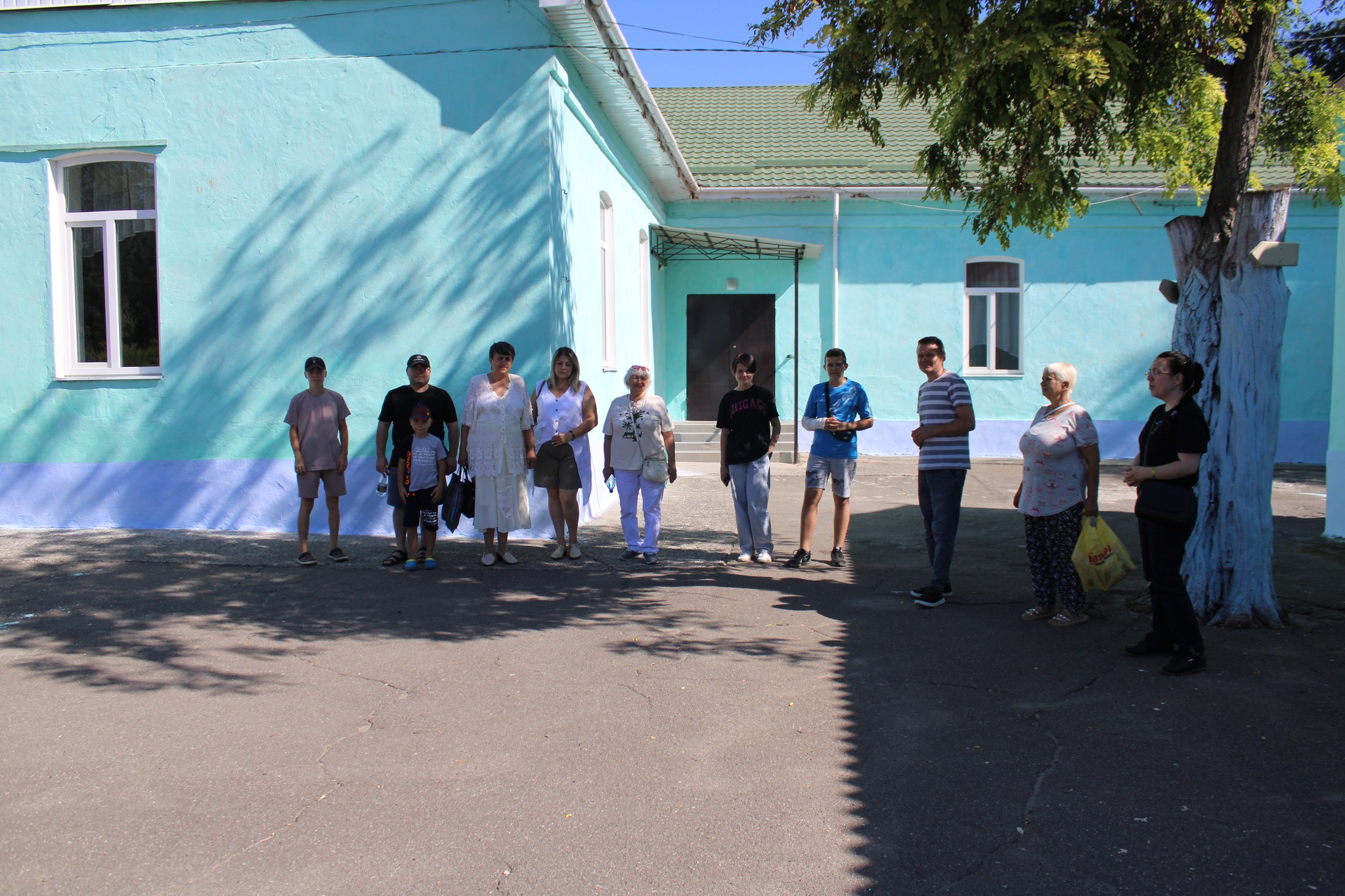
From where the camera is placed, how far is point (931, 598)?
6.58m

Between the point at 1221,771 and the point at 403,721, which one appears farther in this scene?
the point at 403,721

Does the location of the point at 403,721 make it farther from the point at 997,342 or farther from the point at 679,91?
the point at 679,91

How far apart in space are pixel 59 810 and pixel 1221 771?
4.40m

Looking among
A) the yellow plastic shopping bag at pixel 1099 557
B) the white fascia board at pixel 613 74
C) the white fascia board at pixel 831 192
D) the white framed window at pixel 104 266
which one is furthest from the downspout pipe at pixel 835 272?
the yellow plastic shopping bag at pixel 1099 557

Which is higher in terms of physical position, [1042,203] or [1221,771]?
[1042,203]

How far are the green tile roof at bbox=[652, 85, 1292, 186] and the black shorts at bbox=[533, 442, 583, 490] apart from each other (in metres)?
9.03

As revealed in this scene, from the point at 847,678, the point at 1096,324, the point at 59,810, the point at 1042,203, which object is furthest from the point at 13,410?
the point at 1096,324

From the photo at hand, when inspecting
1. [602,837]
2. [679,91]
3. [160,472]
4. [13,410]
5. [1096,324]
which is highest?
[679,91]

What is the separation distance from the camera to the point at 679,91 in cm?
2208

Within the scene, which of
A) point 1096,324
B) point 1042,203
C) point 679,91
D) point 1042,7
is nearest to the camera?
point 1042,7

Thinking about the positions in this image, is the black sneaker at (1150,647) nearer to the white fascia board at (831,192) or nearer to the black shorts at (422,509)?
the black shorts at (422,509)

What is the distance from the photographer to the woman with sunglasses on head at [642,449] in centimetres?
800

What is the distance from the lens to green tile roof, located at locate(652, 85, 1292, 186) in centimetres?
1650

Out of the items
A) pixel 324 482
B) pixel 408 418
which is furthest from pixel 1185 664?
pixel 324 482
